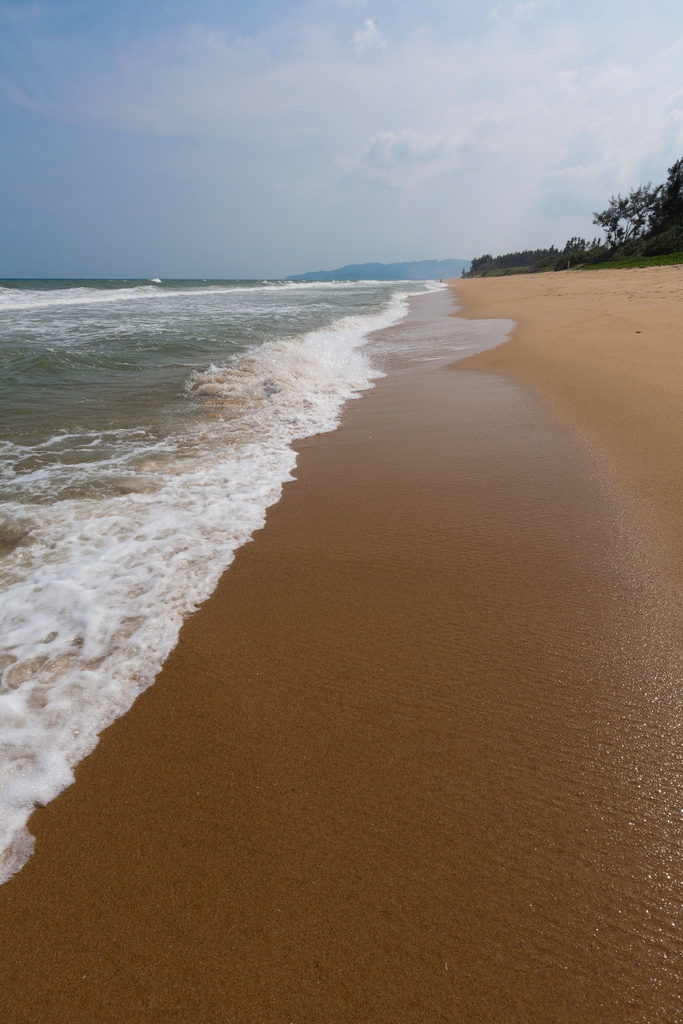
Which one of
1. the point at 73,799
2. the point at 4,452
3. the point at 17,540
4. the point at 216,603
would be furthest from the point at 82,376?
the point at 73,799

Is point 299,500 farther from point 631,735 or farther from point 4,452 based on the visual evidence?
point 4,452

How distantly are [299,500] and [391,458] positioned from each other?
101 cm

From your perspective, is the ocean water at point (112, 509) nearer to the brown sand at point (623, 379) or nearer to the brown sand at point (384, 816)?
the brown sand at point (384, 816)

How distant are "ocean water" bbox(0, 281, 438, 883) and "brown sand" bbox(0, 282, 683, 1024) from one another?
17 centimetres

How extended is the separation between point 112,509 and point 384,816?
9.28 feet

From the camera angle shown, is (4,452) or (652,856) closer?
(652,856)

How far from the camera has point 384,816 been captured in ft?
4.73

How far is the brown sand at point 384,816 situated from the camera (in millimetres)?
1113

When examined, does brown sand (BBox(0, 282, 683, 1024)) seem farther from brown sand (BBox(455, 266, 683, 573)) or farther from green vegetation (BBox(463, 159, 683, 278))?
green vegetation (BBox(463, 159, 683, 278))

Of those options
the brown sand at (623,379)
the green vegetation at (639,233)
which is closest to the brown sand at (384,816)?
the brown sand at (623,379)

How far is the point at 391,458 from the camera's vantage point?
407cm

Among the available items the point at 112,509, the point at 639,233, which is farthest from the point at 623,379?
the point at 639,233

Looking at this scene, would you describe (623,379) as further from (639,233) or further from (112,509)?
(639,233)

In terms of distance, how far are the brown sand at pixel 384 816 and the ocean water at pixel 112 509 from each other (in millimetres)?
171
